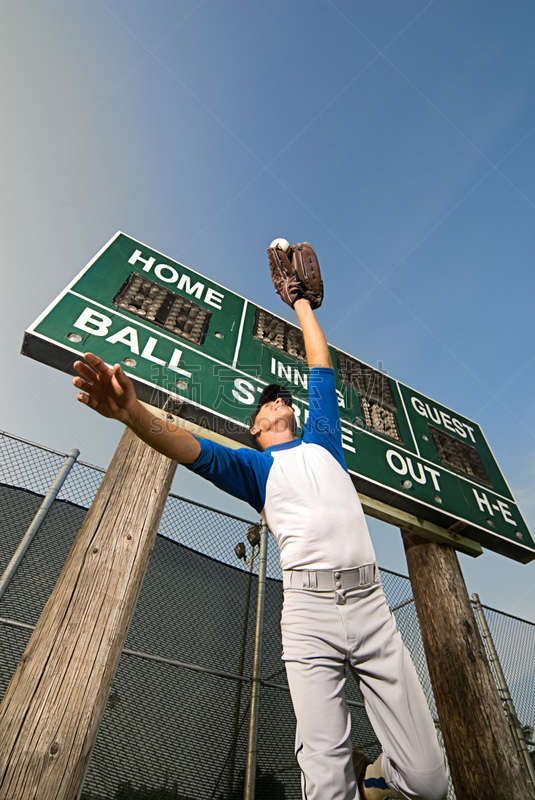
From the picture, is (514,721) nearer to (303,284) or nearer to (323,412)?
(323,412)

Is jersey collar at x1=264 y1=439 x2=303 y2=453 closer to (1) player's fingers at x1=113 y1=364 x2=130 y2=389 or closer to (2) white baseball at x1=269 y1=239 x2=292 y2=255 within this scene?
(1) player's fingers at x1=113 y1=364 x2=130 y2=389

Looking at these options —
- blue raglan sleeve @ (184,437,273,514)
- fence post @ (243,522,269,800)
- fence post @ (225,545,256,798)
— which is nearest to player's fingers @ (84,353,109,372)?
blue raglan sleeve @ (184,437,273,514)

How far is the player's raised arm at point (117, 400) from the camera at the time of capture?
1.27 metres

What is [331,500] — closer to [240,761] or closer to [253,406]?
[253,406]

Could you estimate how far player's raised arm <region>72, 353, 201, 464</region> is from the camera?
1266 mm

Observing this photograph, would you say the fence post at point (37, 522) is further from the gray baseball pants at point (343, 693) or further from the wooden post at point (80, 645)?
the gray baseball pants at point (343, 693)

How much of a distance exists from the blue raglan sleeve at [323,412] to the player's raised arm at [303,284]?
0.26ft

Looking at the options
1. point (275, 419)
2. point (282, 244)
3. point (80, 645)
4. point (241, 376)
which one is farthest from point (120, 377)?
point (241, 376)

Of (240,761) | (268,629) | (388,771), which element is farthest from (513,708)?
(388,771)

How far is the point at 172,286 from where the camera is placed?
338cm

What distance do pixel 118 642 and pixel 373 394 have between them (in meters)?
3.16

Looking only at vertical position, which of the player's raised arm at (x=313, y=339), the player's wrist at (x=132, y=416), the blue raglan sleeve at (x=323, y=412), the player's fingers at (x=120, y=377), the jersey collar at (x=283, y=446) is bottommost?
the player's wrist at (x=132, y=416)

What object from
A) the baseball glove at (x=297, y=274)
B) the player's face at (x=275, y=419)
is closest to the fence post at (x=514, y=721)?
the player's face at (x=275, y=419)

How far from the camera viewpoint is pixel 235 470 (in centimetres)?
159
